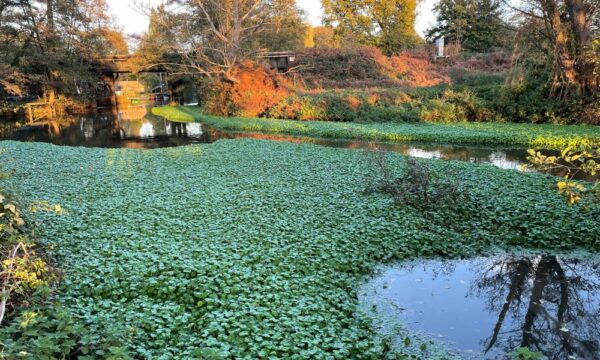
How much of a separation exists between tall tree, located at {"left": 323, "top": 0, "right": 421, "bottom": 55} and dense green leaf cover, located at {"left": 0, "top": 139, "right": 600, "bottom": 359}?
33544 millimetres

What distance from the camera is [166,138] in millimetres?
19547

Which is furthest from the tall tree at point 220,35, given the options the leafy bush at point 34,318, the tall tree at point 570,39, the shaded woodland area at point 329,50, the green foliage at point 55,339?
the green foliage at point 55,339

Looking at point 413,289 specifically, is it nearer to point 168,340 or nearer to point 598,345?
point 598,345

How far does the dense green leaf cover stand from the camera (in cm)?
404

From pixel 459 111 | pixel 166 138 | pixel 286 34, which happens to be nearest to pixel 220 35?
pixel 166 138

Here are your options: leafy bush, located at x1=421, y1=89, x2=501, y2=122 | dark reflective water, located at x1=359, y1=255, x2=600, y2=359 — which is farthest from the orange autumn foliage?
dark reflective water, located at x1=359, y1=255, x2=600, y2=359

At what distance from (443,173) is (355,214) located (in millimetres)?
3640

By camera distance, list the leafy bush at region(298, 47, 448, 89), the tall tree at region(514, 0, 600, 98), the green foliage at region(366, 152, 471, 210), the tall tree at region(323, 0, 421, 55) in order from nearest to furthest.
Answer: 1. the green foliage at region(366, 152, 471, 210)
2. the tall tree at region(514, 0, 600, 98)
3. the leafy bush at region(298, 47, 448, 89)
4. the tall tree at region(323, 0, 421, 55)

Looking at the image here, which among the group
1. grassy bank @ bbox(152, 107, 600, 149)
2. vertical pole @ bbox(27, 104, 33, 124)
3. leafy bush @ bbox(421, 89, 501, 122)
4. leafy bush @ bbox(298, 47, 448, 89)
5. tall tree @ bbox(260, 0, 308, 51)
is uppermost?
tall tree @ bbox(260, 0, 308, 51)

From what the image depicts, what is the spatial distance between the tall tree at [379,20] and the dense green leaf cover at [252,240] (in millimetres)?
33544

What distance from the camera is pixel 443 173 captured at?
990cm

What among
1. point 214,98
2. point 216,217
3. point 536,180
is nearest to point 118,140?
→ point 214,98

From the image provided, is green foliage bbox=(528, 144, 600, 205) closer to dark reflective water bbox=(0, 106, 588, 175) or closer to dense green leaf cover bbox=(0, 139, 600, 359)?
dense green leaf cover bbox=(0, 139, 600, 359)

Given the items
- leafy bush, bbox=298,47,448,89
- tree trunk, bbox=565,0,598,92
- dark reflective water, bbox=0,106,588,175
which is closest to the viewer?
dark reflective water, bbox=0,106,588,175
